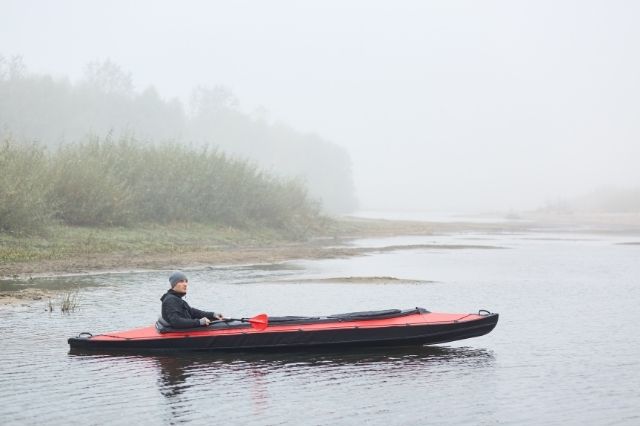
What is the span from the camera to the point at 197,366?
43.5ft

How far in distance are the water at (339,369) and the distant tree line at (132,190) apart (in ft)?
21.0

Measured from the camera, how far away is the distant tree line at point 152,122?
62656 millimetres

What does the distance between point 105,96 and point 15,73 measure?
9932mm

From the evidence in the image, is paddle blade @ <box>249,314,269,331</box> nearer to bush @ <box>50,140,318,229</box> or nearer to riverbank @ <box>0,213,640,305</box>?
riverbank @ <box>0,213,640,305</box>

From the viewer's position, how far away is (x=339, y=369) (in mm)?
13141

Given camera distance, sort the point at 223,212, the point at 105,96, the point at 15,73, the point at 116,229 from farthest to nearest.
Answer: the point at 105,96
the point at 15,73
the point at 223,212
the point at 116,229

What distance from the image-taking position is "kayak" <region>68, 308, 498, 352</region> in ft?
45.5

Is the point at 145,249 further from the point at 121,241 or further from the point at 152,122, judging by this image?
the point at 152,122

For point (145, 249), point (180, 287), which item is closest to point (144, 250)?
point (145, 249)

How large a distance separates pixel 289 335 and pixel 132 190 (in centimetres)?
2391

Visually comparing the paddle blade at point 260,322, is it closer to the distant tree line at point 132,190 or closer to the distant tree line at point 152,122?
the distant tree line at point 132,190

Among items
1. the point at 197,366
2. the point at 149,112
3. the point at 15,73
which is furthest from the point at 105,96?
the point at 197,366

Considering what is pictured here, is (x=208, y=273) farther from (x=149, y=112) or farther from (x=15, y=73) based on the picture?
(x=149, y=112)

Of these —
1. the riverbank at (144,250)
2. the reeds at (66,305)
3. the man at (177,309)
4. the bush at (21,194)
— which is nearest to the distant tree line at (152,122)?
the riverbank at (144,250)
